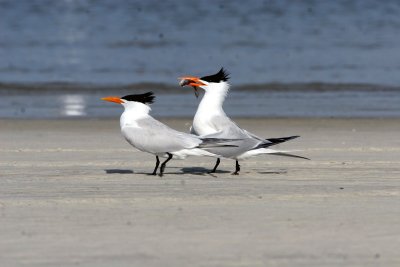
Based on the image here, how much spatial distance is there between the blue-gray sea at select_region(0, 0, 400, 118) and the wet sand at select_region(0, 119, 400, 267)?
14.4 feet

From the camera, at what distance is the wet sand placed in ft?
18.7

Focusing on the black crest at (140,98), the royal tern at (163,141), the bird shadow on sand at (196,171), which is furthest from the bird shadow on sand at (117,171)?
the black crest at (140,98)

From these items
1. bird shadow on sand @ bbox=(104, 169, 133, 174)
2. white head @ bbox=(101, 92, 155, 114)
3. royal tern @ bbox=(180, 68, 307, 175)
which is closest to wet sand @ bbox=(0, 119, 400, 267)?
bird shadow on sand @ bbox=(104, 169, 133, 174)

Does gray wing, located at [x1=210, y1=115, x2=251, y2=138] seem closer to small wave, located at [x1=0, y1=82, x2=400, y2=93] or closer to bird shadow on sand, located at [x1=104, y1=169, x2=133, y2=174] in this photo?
bird shadow on sand, located at [x1=104, y1=169, x2=133, y2=174]

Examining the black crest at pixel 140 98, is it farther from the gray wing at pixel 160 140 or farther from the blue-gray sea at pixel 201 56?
the blue-gray sea at pixel 201 56

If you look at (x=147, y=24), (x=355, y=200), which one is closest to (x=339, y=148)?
(x=355, y=200)

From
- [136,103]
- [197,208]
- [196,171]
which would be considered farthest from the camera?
[196,171]

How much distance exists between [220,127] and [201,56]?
13159 millimetres

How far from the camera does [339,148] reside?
1056 centimetres

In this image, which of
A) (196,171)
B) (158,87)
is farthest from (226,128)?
(158,87)

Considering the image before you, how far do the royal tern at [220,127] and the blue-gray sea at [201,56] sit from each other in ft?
15.5

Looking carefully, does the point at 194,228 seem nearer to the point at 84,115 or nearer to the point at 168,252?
the point at 168,252

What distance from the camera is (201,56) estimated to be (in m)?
22.0

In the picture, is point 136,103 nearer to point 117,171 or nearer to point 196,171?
point 117,171
